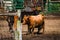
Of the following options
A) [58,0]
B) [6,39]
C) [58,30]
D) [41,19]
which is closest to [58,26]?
[58,30]

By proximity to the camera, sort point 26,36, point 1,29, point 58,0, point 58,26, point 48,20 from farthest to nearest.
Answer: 1. point 58,0
2. point 48,20
3. point 58,26
4. point 1,29
5. point 26,36

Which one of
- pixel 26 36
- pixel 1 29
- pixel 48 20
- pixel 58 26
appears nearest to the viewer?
pixel 26 36

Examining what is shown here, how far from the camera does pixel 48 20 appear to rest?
45.2 feet

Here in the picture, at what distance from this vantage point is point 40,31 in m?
10.4

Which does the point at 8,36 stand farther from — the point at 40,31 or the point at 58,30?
the point at 58,30

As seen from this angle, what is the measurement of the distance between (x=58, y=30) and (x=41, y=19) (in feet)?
4.01

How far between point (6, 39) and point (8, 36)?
529 mm

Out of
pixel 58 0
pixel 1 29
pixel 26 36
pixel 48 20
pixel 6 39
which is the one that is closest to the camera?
pixel 6 39

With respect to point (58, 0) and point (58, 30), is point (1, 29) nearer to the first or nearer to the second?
point (58, 30)

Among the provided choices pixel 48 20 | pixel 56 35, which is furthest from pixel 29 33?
pixel 48 20

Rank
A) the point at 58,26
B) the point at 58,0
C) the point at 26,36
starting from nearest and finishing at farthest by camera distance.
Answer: the point at 26,36 → the point at 58,26 → the point at 58,0

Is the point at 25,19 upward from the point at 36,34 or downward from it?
upward

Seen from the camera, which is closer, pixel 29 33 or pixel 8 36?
pixel 8 36

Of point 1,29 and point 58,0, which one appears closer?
point 1,29
